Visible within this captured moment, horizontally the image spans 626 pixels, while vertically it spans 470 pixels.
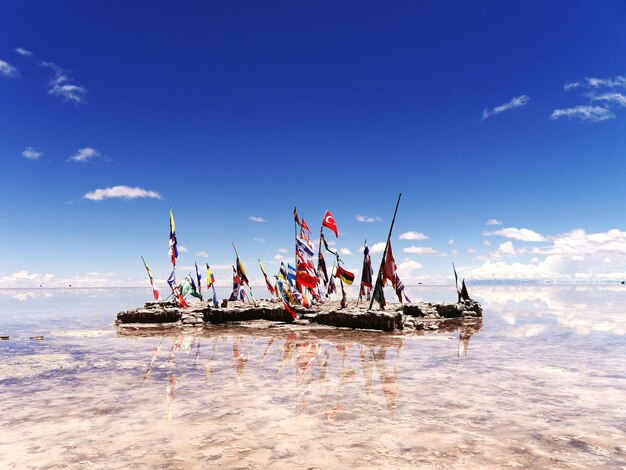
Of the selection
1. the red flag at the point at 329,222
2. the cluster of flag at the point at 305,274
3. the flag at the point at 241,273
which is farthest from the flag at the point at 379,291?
the flag at the point at 241,273

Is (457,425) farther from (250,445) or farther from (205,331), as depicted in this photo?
(205,331)

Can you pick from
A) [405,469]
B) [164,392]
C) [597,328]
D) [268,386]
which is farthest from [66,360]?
[597,328]

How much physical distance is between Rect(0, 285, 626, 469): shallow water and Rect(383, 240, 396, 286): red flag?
635 cm

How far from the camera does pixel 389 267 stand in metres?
25.2

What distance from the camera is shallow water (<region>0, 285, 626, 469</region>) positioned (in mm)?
7176

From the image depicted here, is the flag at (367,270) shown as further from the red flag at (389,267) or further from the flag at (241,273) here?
the flag at (241,273)

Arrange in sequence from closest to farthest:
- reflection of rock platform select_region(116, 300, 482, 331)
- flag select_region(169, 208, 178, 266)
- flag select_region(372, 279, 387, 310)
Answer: flag select_region(372, 279, 387, 310)
reflection of rock platform select_region(116, 300, 482, 331)
flag select_region(169, 208, 178, 266)

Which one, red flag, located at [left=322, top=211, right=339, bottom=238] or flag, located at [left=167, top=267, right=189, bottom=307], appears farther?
flag, located at [left=167, top=267, right=189, bottom=307]

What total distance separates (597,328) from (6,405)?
33595 millimetres

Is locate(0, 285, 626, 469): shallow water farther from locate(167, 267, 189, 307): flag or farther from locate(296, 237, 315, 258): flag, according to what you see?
locate(167, 267, 189, 307): flag

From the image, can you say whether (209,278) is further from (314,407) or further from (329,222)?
(314,407)

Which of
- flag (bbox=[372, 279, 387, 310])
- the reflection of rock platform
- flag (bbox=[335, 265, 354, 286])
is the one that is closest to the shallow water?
flag (bbox=[372, 279, 387, 310])

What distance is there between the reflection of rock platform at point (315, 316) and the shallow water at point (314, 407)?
6.77m

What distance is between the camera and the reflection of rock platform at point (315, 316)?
2652 cm
